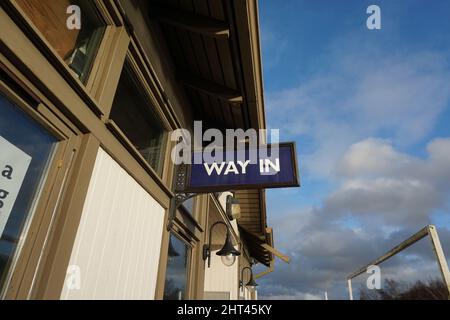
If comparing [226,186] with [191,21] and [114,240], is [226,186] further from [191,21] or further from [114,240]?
[191,21]

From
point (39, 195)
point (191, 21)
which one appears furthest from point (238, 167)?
point (39, 195)

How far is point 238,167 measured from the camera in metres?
3.08

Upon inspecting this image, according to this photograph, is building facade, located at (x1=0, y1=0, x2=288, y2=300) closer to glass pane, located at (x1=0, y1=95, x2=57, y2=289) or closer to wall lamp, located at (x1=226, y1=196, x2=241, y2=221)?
glass pane, located at (x1=0, y1=95, x2=57, y2=289)

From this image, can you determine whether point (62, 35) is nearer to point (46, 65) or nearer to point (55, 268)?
point (46, 65)

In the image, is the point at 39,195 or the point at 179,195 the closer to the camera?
Answer: the point at 39,195

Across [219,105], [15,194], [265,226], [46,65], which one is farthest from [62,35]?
[265,226]

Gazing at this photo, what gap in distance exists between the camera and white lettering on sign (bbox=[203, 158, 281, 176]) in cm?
298

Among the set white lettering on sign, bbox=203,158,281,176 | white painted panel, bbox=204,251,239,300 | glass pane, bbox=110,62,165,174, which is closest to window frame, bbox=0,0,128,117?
glass pane, bbox=110,62,165,174

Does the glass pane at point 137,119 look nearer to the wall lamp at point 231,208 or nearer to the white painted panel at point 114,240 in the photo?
the white painted panel at point 114,240

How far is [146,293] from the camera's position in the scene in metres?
2.76

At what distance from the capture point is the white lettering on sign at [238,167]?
2.98m

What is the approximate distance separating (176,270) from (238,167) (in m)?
1.60

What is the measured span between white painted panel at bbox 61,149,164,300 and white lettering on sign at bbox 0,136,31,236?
0.48m

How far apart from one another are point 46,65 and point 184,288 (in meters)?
3.23
